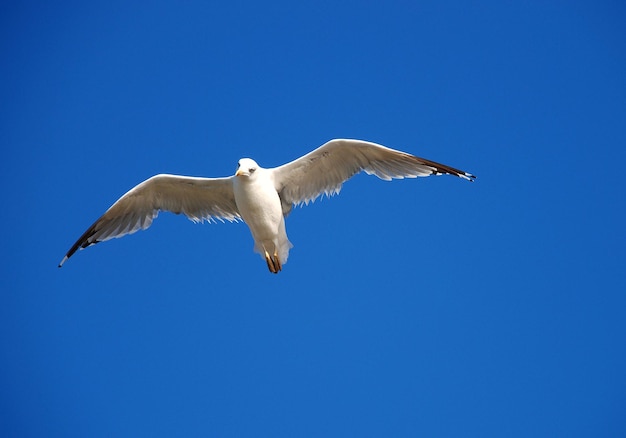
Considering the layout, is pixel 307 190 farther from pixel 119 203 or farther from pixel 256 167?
pixel 119 203

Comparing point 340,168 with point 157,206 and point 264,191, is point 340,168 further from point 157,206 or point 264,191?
point 157,206

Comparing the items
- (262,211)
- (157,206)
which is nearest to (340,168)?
(262,211)

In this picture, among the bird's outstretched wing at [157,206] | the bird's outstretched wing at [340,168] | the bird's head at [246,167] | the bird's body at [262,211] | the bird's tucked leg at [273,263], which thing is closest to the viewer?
the bird's head at [246,167]

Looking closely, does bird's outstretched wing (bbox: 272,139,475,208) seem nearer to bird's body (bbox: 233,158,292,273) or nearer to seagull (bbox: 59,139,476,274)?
seagull (bbox: 59,139,476,274)

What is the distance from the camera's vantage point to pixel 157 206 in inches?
354

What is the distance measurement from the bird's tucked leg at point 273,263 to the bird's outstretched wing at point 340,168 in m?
0.70

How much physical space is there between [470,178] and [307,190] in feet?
6.17

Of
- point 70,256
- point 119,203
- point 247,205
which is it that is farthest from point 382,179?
point 70,256

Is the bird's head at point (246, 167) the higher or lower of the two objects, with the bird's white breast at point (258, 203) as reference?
higher

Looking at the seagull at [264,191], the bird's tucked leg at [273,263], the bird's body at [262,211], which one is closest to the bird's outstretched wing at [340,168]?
the seagull at [264,191]

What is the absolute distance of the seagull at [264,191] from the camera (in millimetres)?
8203

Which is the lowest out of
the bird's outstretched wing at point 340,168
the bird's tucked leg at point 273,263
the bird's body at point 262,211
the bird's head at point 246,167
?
the bird's tucked leg at point 273,263

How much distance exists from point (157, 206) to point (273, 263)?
168cm

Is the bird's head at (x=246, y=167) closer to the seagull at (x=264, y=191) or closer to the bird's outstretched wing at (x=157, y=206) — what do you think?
the seagull at (x=264, y=191)
